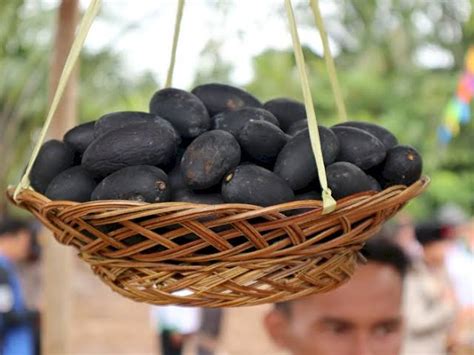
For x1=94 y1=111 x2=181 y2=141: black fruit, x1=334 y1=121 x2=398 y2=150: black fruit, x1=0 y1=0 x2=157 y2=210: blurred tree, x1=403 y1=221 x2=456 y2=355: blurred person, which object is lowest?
x1=403 y1=221 x2=456 y2=355: blurred person

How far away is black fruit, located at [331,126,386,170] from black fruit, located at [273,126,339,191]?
47 mm

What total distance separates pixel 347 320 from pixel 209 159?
1.38 metres

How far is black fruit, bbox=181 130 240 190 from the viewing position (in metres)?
0.79

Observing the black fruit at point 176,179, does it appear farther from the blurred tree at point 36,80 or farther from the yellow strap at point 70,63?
the blurred tree at point 36,80

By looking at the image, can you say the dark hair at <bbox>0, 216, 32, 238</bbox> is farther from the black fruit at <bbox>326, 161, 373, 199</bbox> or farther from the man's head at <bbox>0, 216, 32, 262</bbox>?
the black fruit at <bbox>326, 161, 373, 199</bbox>

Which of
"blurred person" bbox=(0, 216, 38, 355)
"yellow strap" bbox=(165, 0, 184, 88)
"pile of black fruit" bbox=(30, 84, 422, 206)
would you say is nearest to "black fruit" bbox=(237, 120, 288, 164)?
"pile of black fruit" bbox=(30, 84, 422, 206)

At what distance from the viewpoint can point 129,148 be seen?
0.82 m

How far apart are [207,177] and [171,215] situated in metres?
0.07

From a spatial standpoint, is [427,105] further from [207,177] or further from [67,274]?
[207,177]

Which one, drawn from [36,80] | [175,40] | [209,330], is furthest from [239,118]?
[36,80]

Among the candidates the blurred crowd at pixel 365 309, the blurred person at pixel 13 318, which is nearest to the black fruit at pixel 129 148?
the blurred crowd at pixel 365 309

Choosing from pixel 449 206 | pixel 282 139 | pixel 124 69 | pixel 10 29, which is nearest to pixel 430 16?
pixel 449 206

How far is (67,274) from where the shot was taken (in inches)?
78.7

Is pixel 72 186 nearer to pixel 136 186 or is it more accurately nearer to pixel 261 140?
pixel 136 186
